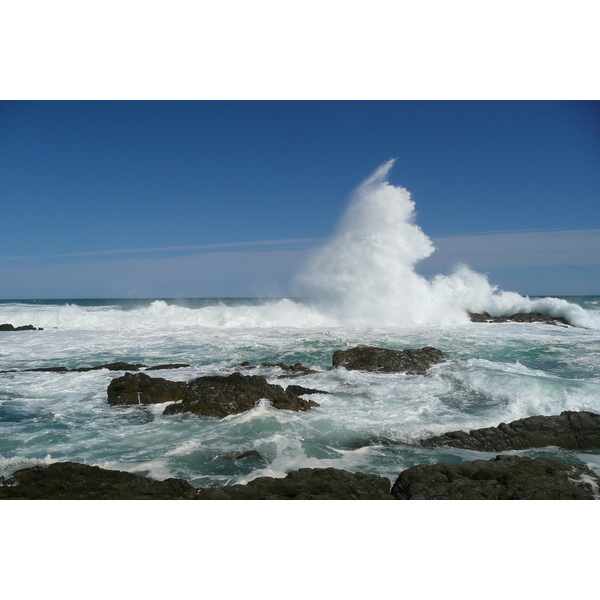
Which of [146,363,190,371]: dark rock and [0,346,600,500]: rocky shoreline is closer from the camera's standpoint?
[0,346,600,500]: rocky shoreline

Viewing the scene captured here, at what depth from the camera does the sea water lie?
13.8 ft

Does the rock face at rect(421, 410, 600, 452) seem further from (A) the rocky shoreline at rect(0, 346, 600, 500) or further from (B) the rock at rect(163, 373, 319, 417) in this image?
(B) the rock at rect(163, 373, 319, 417)

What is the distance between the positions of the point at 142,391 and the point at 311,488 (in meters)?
4.05

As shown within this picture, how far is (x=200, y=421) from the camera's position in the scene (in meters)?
5.30

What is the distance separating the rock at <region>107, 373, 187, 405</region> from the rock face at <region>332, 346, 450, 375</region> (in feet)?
12.3

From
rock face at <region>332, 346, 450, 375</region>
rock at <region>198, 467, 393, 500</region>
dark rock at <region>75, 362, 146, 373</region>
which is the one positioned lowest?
dark rock at <region>75, 362, 146, 373</region>

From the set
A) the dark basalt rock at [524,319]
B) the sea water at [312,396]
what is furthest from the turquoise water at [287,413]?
the dark basalt rock at [524,319]

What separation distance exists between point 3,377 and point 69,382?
1.67 metres

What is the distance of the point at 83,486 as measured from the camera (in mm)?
3043

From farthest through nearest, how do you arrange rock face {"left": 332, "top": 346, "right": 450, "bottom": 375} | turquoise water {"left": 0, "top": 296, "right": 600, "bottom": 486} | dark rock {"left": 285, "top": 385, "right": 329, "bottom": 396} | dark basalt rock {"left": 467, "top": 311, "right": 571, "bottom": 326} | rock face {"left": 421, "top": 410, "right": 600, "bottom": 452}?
dark basalt rock {"left": 467, "top": 311, "right": 571, "bottom": 326} → rock face {"left": 332, "top": 346, "right": 450, "bottom": 375} → dark rock {"left": 285, "top": 385, "right": 329, "bottom": 396} → rock face {"left": 421, "top": 410, "right": 600, "bottom": 452} → turquoise water {"left": 0, "top": 296, "right": 600, "bottom": 486}

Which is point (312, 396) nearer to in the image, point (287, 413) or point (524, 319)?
point (287, 413)

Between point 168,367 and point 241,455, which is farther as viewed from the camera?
point 168,367

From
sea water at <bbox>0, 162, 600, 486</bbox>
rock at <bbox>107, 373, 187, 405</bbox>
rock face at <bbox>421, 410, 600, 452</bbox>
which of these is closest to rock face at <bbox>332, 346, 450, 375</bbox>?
sea water at <bbox>0, 162, 600, 486</bbox>

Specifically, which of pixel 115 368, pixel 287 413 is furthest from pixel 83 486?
pixel 115 368
